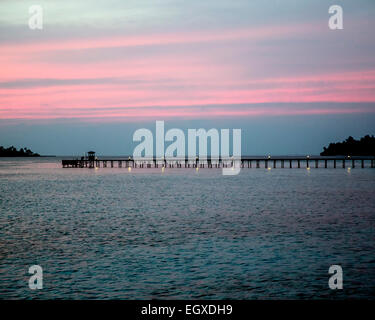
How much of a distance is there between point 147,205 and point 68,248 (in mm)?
17232

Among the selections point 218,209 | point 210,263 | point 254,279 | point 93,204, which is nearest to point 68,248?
point 210,263

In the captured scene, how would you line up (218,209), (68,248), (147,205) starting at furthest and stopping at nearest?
(147,205) < (218,209) < (68,248)

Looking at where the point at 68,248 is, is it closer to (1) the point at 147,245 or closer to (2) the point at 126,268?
(1) the point at 147,245

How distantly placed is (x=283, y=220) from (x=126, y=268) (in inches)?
553

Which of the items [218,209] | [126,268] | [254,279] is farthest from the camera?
[218,209]
